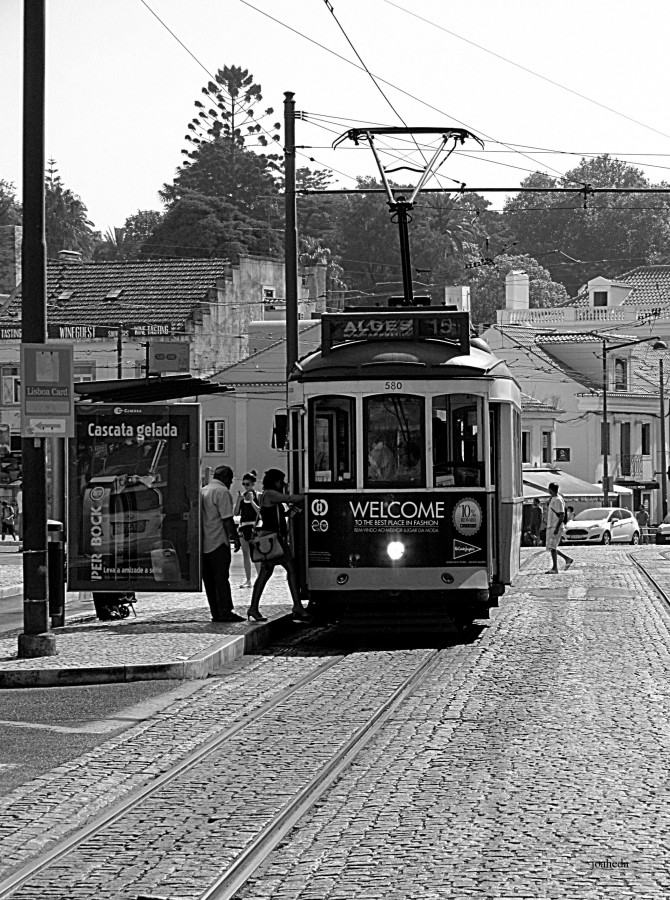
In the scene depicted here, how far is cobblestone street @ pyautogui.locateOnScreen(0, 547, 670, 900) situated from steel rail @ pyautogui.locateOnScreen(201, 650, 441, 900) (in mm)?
67

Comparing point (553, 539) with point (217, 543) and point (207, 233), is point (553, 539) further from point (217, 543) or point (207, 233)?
point (207, 233)

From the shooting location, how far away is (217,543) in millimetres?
17297

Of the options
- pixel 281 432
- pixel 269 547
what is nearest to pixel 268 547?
pixel 269 547

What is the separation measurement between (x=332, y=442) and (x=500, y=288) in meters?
83.4

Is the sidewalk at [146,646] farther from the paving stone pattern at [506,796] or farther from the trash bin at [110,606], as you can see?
the paving stone pattern at [506,796]

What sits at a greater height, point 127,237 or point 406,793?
point 127,237

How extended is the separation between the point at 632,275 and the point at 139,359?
3568 cm

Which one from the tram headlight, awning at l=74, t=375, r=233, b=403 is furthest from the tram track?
awning at l=74, t=375, r=233, b=403

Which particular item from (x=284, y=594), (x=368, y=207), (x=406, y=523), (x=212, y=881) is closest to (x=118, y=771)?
(x=212, y=881)

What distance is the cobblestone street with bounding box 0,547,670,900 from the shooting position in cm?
670

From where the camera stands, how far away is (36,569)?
14.1 m

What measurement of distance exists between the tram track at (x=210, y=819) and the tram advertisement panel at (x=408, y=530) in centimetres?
394

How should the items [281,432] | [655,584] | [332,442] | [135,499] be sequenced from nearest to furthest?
[332,442]
[135,499]
[281,432]
[655,584]

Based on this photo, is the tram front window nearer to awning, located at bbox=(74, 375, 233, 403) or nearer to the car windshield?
awning, located at bbox=(74, 375, 233, 403)
